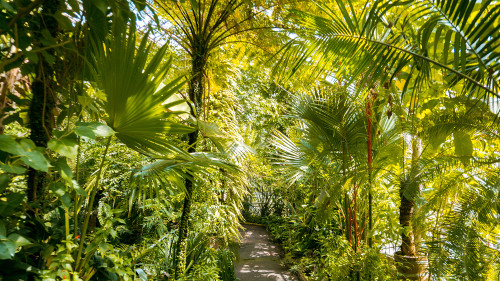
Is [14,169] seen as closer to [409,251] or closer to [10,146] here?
[10,146]

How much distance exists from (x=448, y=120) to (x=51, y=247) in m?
2.49

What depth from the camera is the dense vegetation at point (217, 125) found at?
4.09ft

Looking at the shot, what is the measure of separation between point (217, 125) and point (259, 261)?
11.1 feet

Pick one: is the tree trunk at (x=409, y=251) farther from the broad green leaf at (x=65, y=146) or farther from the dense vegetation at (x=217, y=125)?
the broad green leaf at (x=65, y=146)

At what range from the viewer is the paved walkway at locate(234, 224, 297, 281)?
435cm

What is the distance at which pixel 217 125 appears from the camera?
8.18ft

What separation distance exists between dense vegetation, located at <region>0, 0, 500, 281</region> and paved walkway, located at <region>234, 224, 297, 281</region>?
1.40ft

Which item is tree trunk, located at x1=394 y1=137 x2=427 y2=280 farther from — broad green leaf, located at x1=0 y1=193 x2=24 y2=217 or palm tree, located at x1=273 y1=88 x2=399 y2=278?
broad green leaf, located at x1=0 y1=193 x2=24 y2=217

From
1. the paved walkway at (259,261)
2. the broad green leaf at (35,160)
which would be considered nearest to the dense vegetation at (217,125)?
the broad green leaf at (35,160)

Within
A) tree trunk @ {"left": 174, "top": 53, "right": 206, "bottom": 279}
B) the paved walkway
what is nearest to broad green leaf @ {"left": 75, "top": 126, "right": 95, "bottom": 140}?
tree trunk @ {"left": 174, "top": 53, "right": 206, "bottom": 279}

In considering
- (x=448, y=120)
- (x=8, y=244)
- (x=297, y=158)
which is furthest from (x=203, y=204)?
(x=8, y=244)

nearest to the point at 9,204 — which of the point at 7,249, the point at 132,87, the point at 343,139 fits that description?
the point at 7,249

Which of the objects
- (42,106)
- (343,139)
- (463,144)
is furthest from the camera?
(343,139)

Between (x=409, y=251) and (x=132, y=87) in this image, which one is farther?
(x=409, y=251)
